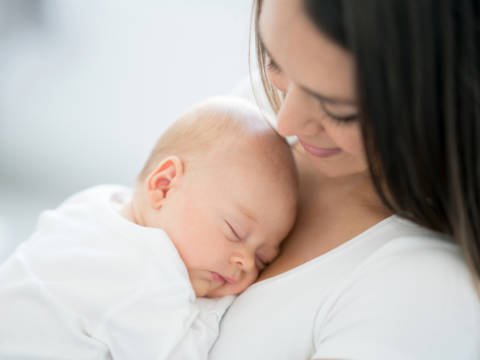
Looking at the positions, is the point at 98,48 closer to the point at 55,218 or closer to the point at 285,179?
the point at 55,218

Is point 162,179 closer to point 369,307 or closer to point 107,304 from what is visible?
point 107,304

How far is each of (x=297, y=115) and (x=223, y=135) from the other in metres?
0.29

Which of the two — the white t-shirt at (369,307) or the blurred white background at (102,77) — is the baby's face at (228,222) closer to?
the white t-shirt at (369,307)

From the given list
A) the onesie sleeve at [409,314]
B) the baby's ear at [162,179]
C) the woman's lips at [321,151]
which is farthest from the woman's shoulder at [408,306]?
the baby's ear at [162,179]

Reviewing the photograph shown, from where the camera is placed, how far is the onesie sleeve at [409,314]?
0.97m

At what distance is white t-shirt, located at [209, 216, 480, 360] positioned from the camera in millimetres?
978

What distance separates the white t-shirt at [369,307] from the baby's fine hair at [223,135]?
223 millimetres

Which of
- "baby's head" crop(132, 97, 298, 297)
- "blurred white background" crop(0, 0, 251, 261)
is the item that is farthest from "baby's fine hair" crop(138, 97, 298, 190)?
"blurred white background" crop(0, 0, 251, 261)

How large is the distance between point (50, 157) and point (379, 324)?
193cm

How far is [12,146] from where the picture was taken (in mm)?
2656

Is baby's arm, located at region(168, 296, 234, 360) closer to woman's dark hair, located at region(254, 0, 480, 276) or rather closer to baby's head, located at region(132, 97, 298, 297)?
baby's head, located at region(132, 97, 298, 297)

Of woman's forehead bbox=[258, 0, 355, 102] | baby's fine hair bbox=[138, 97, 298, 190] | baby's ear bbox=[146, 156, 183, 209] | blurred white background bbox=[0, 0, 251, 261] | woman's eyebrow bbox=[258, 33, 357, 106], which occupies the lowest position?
blurred white background bbox=[0, 0, 251, 261]

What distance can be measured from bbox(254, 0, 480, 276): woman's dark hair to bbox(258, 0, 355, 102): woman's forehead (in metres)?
0.02

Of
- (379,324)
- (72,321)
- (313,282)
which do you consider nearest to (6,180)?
(72,321)
